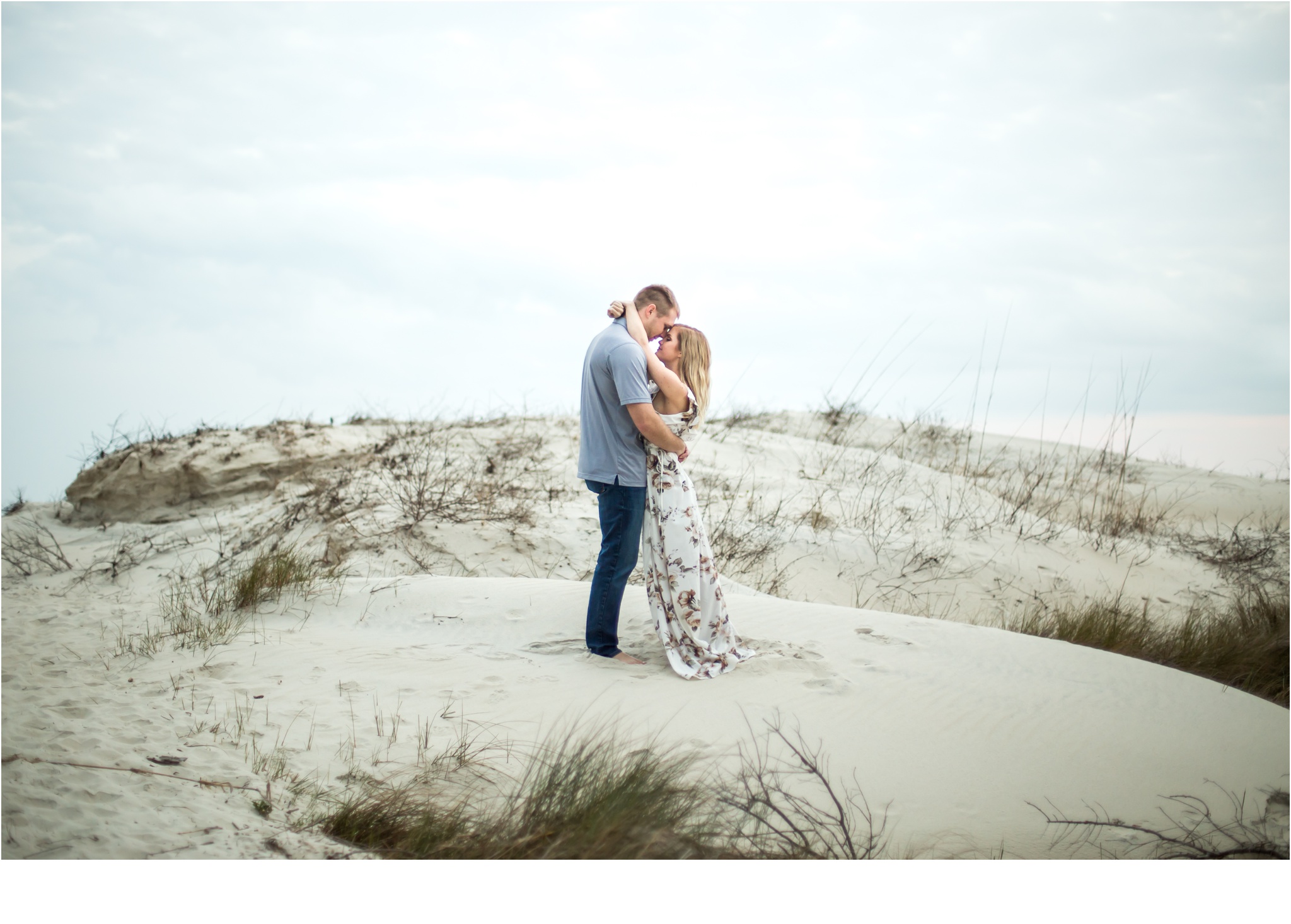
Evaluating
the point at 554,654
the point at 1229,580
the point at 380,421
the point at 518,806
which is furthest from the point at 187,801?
the point at 380,421

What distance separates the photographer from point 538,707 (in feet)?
11.7

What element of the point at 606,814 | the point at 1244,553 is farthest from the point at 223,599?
the point at 1244,553

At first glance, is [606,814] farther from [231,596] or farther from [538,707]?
[231,596]

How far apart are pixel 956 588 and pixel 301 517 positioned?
6.02m

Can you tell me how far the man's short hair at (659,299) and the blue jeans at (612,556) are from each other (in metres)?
0.90

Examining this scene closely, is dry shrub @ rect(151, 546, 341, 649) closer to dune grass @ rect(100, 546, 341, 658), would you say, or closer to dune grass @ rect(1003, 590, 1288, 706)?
dune grass @ rect(100, 546, 341, 658)

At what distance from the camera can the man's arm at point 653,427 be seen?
12.3ft

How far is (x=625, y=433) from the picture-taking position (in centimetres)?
393

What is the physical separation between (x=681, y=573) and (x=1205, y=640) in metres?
4.15

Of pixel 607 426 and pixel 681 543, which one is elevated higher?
pixel 607 426

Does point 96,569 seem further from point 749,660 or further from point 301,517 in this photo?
point 749,660

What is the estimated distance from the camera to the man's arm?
12.3 ft

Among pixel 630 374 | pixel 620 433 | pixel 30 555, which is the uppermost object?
pixel 630 374

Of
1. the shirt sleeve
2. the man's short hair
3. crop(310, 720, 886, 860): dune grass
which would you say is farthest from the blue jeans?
crop(310, 720, 886, 860): dune grass
